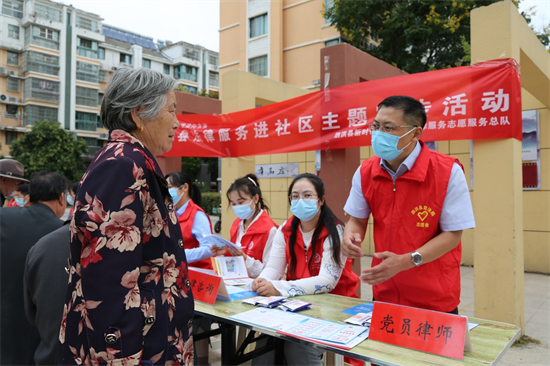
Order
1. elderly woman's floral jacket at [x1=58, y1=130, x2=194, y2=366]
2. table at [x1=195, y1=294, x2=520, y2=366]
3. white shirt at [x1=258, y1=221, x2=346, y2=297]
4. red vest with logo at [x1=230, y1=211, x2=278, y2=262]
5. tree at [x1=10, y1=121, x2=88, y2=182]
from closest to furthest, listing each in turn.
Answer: elderly woman's floral jacket at [x1=58, y1=130, x2=194, y2=366], table at [x1=195, y1=294, x2=520, y2=366], white shirt at [x1=258, y1=221, x2=346, y2=297], red vest with logo at [x1=230, y1=211, x2=278, y2=262], tree at [x1=10, y1=121, x2=88, y2=182]

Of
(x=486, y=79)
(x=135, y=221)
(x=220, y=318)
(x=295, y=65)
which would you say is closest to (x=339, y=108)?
(x=486, y=79)

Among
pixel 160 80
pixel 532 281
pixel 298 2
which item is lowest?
pixel 532 281

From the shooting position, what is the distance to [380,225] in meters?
1.91

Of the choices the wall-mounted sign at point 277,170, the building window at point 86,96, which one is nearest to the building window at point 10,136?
the building window at point 86,96

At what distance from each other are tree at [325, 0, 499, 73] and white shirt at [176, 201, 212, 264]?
7651 millimetres

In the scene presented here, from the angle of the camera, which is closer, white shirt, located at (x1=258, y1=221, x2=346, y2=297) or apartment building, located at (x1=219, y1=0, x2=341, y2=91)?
white shirt, located at (x1=258, y1=221, x2=346, y2=297)

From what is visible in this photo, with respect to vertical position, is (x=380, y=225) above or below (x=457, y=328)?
above

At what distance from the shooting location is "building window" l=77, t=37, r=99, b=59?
30625 mm

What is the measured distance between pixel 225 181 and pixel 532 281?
15.6 feet

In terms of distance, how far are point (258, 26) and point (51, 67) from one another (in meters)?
20.3

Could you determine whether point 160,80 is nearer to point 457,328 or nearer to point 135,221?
point 135,221

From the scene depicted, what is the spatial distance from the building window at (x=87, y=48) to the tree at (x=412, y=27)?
88.9 ft

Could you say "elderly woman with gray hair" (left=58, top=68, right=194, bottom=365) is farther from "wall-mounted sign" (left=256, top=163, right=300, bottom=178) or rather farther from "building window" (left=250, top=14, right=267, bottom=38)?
"building window" (left=250, top=14, right=267, bottom=38)

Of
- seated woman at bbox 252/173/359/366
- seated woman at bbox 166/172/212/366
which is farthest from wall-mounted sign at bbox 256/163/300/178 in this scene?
seated woman at bbox 252/173/359/366
